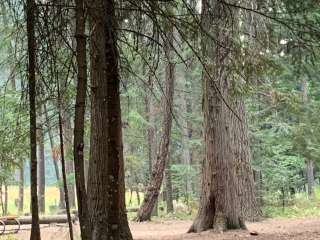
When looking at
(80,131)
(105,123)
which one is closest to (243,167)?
(105,123)

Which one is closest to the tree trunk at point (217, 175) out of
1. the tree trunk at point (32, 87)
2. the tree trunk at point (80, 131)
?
the tree trunk at point (32, 87)

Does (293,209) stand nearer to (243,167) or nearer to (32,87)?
(243,167)

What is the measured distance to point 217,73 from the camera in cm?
766

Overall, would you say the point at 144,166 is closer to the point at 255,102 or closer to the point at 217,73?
the point at 255,102

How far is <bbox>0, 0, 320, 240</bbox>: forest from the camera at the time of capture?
3.89m

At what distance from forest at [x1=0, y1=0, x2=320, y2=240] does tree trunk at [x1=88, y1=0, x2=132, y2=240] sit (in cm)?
2

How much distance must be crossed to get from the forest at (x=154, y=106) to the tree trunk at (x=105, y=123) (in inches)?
0.6

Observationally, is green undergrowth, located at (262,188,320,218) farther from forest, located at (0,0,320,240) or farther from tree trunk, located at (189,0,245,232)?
tree trunk, located at (189,0,245,232)

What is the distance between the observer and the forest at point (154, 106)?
153 inches

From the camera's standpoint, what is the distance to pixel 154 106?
83.2 feet

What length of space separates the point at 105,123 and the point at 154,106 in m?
20.1

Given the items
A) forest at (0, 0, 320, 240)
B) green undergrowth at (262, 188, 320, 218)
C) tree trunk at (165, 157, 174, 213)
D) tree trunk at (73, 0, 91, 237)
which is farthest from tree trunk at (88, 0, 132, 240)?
tree trunk at (165, 157, 174, 213)

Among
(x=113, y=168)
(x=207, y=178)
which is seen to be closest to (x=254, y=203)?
(x=207, y=178)

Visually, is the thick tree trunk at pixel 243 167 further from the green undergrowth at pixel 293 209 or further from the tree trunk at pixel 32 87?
the tree trunk at pixel 32 87
